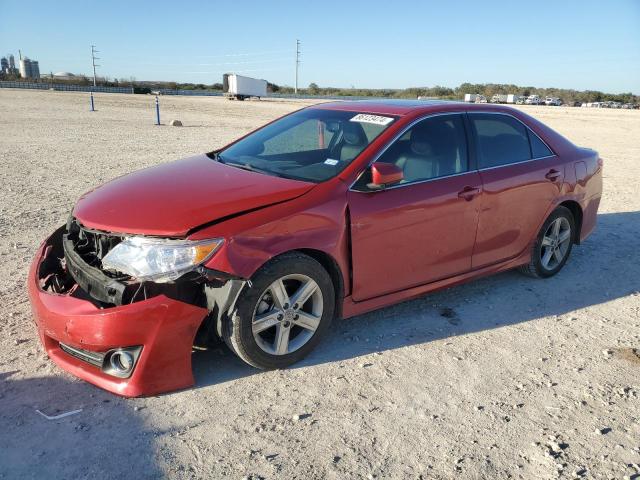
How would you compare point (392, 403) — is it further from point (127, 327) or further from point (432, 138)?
point (432, 138)

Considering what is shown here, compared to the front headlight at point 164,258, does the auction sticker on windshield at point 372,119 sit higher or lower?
higher

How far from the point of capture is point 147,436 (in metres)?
2.79

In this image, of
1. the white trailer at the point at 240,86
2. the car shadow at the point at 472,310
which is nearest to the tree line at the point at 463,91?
the white trailer at the point at 240,86

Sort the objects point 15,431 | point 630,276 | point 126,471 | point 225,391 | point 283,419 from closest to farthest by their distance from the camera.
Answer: point 126,471
point 15,431
point 283,419
point 225,391
point 630,276

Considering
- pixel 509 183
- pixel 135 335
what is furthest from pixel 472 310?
pixel 135 335

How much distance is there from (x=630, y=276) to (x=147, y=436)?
4.85 meters

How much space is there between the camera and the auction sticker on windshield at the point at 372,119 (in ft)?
13.3

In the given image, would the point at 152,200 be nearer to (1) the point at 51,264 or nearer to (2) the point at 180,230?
(2) the point at 180,230

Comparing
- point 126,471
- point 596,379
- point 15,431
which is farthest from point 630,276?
point 15,431

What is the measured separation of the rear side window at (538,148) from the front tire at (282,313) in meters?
2.58

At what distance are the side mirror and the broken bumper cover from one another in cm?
137

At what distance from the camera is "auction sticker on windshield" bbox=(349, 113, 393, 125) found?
4.05 metres

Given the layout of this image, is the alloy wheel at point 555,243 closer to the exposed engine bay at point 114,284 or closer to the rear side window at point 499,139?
the rear side window at point 499,139

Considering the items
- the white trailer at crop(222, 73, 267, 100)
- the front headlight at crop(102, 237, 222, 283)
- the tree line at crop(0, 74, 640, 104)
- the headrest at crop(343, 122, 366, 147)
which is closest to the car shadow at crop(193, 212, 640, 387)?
the front headlight at crop(102, 237, 222, 283)
